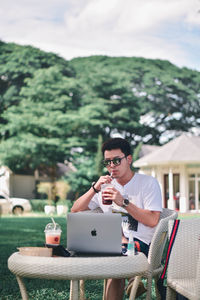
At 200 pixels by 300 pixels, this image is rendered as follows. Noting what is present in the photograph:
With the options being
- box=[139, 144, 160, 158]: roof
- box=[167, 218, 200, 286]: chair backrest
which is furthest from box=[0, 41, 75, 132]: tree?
box=[167, 218, 200, 286]: chair backrest

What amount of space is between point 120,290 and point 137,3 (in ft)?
167

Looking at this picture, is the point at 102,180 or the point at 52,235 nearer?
the point at 52,235

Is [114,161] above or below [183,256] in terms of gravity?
above

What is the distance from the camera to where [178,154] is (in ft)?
89.3

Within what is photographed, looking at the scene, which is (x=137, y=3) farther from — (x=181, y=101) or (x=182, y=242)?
(x=182, y=242)

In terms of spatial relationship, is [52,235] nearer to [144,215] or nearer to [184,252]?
[144,215]

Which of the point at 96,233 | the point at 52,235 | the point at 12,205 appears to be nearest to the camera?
the point at 96,233

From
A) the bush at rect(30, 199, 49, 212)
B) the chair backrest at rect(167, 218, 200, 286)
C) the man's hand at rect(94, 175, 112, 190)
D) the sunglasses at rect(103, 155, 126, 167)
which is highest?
the sunglasses at rect(103, 155, 126, 167)

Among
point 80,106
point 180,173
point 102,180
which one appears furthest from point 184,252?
point 80,106

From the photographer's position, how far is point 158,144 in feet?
131

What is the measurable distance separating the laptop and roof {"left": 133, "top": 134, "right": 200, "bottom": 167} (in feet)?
79.6

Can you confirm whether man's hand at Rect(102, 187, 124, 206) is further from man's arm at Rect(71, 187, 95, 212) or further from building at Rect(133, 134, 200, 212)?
building at Rect(133, 134, 200, 212)

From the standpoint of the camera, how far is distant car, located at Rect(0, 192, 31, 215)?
74.9ft

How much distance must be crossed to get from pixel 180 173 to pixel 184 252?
24.6m
